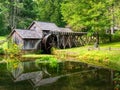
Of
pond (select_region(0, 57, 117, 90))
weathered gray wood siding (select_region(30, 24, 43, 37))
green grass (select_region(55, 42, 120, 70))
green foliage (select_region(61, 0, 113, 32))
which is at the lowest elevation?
pond (select_region(0, 57, 117, 90))

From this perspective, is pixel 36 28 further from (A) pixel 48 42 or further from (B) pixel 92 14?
(B) pixel 92 14

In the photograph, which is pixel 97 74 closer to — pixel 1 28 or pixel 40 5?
pixel 1 28

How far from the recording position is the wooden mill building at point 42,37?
4562 cm

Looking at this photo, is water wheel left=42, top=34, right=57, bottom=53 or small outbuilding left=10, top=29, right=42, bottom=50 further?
water wheel left=42, top=34, right=57, bottom=53

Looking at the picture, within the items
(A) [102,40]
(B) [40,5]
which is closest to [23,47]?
(A) [102,40]

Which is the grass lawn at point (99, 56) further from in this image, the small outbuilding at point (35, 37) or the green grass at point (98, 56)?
the small outbuilding at point (35, 37)

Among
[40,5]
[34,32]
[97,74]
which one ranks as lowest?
[97,74]

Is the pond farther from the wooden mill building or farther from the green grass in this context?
the wooden mill building

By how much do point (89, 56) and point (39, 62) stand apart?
7713 millimetres

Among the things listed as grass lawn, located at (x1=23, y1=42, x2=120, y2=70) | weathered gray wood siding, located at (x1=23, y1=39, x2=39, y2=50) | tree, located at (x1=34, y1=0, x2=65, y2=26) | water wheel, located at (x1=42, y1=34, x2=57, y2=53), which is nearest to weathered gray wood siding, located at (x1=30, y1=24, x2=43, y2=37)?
water wheel, located at (x1=42, y1=34, x2=57, y2=53)

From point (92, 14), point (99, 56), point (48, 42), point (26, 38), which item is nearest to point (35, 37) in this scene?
point (26, 38)

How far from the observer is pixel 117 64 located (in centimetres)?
2939

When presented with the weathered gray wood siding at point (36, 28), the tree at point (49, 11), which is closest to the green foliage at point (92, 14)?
the weathered gray wood siding at point (36, 28)

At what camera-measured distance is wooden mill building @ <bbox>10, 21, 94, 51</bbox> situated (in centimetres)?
4562
